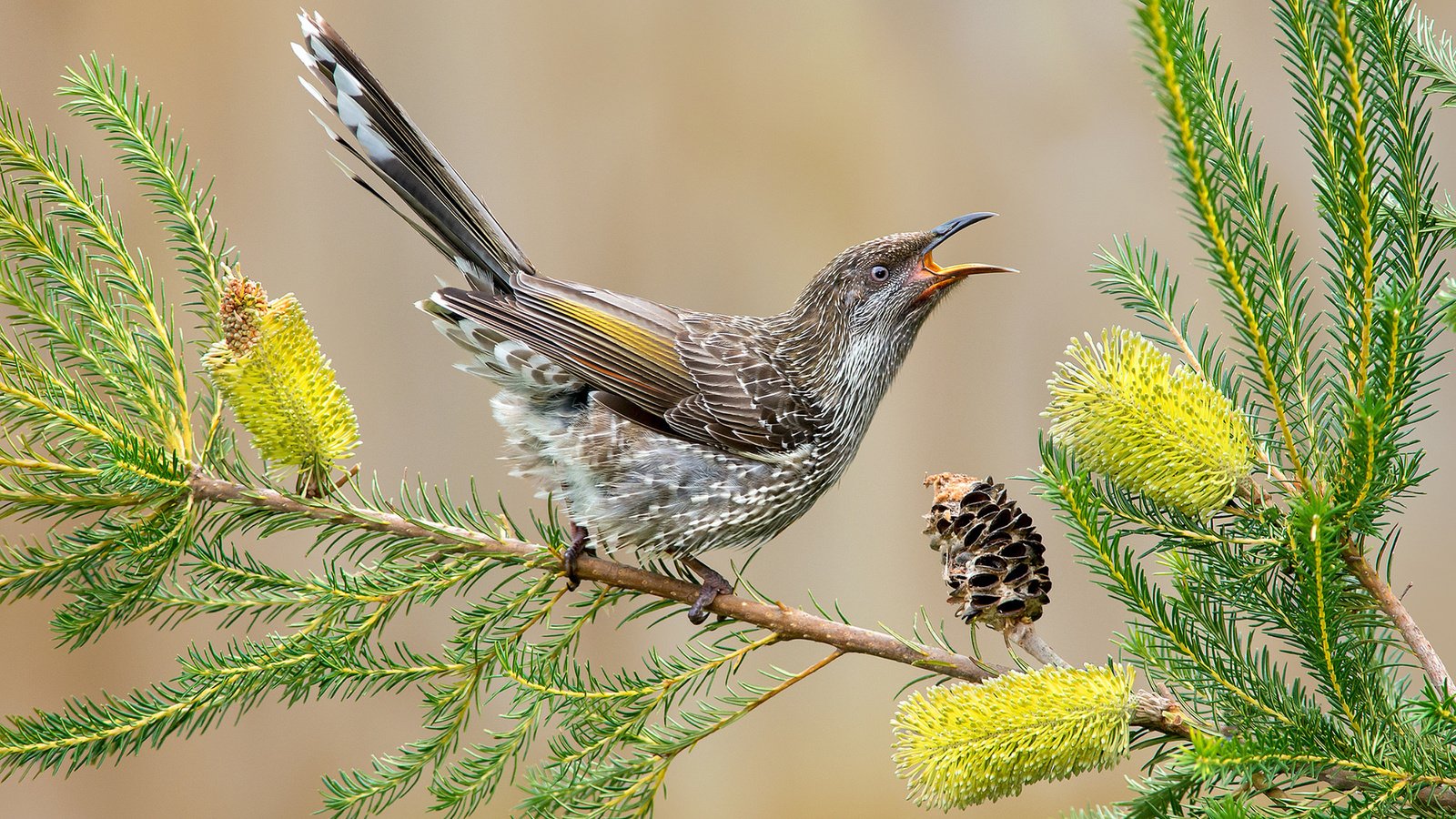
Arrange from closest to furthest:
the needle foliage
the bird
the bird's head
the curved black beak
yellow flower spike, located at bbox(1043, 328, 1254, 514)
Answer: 1. the needle foliage
2. yellow flower spike, located at bbox(1043, 328, 1254, 514)
3. the bird
4. the curved black beak
5. the bird's head

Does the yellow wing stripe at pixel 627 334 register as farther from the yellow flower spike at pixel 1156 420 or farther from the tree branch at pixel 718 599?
the yellow flower spike at pixel 1156 420

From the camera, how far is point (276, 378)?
110cm

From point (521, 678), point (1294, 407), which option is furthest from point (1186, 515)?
point (521, 678)

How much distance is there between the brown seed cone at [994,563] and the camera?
110 cm

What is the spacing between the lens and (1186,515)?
90 cm

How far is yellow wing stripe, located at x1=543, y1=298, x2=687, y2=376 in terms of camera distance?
6.19 feet

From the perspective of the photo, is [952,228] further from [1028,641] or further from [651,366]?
[1028,641]

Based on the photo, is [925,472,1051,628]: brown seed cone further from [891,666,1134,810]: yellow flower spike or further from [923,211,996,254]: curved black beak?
[923,211,996,254]: curved black beak

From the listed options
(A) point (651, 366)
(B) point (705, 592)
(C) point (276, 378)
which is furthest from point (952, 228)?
(C) point (276, 378)

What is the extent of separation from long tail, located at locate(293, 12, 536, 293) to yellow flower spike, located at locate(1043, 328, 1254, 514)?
1191 millimetres

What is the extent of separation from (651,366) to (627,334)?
0.08m

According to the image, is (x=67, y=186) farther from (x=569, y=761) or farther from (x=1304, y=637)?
(x=1304, y=637)

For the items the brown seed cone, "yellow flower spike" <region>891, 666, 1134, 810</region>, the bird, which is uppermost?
the bird

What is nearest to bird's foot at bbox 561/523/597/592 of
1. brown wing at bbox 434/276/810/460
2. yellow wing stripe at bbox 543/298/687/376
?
A: brown wing at bbox 434/276/810/460
